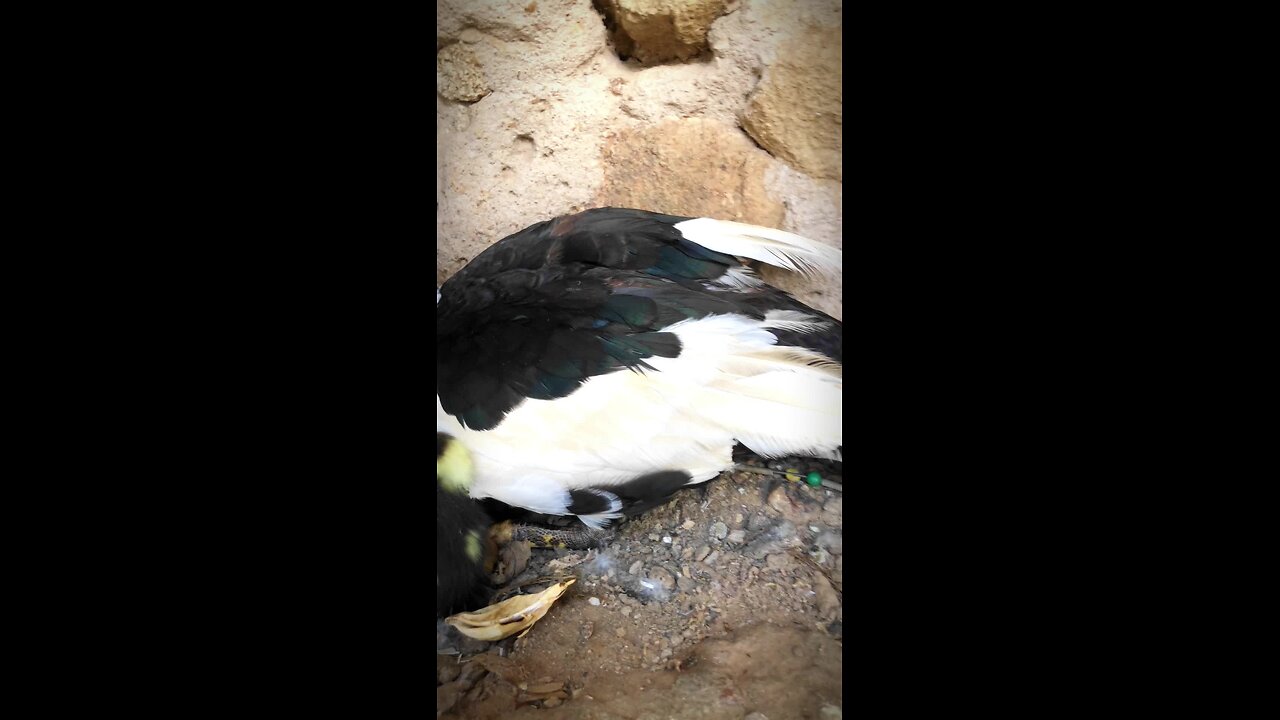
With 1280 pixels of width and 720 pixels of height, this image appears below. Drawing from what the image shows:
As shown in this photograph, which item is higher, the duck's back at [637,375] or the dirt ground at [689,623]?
the duck's back at [637,375]

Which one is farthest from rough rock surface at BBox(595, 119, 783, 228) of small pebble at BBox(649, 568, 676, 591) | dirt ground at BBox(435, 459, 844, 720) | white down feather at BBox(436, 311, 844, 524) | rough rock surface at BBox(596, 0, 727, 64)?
small pebble at BBox(649, 568, 676, 591)

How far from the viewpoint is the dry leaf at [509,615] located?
3.20ft

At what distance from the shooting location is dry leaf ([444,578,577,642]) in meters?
0.98

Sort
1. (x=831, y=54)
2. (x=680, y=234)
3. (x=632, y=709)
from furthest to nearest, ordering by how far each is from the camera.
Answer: (x=680, y=234) < (x=831, y=54) < (x=632, y=709)

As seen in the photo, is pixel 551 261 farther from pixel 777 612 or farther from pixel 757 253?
pixel 777 612

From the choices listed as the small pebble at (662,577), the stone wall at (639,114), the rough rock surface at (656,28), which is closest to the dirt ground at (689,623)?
the small pebble at (662,577)

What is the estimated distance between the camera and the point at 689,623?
972mm

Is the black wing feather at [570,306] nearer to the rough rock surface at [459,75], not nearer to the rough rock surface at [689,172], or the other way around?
the rough rock surface at [689,172]

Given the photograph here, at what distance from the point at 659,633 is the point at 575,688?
120 mm

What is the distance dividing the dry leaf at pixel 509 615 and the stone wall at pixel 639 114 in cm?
48

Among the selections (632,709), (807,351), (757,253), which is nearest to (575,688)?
(632,709)

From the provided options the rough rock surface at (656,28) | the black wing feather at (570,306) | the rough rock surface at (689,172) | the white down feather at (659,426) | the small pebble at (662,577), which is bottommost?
the small pebble at (662,577)

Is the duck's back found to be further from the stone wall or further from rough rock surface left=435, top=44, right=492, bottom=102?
rough rock surface left=435, top=44, right=492, bottom=102

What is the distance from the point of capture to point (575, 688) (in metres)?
0.96
